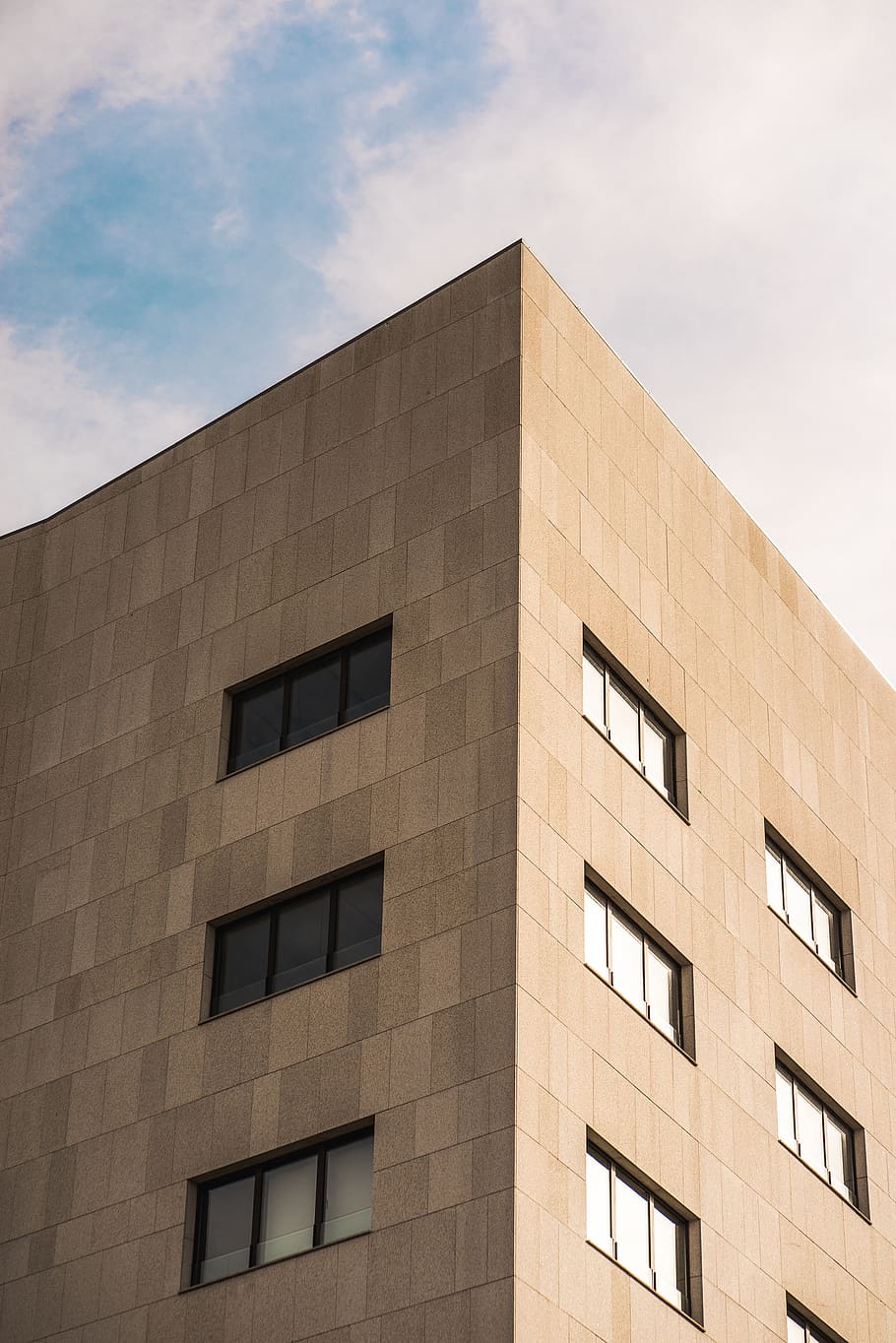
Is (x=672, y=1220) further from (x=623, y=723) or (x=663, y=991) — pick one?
(x=623, y=723)

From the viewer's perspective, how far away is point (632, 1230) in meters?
33.9

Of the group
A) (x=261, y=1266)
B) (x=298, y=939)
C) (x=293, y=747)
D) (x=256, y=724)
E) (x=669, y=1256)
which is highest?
(x=256, y=724)

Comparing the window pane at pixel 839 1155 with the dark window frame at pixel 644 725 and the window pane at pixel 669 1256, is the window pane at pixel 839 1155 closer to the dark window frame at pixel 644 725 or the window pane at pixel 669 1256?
the window pane at pixel 669 1256

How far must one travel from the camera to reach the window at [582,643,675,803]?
37906 mm

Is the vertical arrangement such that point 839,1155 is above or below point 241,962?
below

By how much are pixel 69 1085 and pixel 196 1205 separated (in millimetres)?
3843

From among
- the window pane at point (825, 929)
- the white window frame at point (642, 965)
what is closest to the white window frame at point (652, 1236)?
the white window frame at point (642, 965)

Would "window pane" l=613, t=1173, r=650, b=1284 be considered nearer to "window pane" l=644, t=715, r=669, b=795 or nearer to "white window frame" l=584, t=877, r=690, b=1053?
"white window frame" l=584, t=877, r=690, b=1053

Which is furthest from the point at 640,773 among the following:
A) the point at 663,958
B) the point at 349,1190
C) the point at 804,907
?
the point at 349,1190

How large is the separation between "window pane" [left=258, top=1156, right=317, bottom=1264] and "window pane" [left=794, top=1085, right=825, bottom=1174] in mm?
10882

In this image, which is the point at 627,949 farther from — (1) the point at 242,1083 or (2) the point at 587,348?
(2) the point at 587,348

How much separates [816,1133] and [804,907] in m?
4.84

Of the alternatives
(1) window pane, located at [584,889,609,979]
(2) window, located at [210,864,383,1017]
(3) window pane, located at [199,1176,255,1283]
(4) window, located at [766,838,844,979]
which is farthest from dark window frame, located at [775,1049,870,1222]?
(3) window pane, located at [199,1176,255,1283]

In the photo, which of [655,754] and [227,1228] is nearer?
[227,1228]
